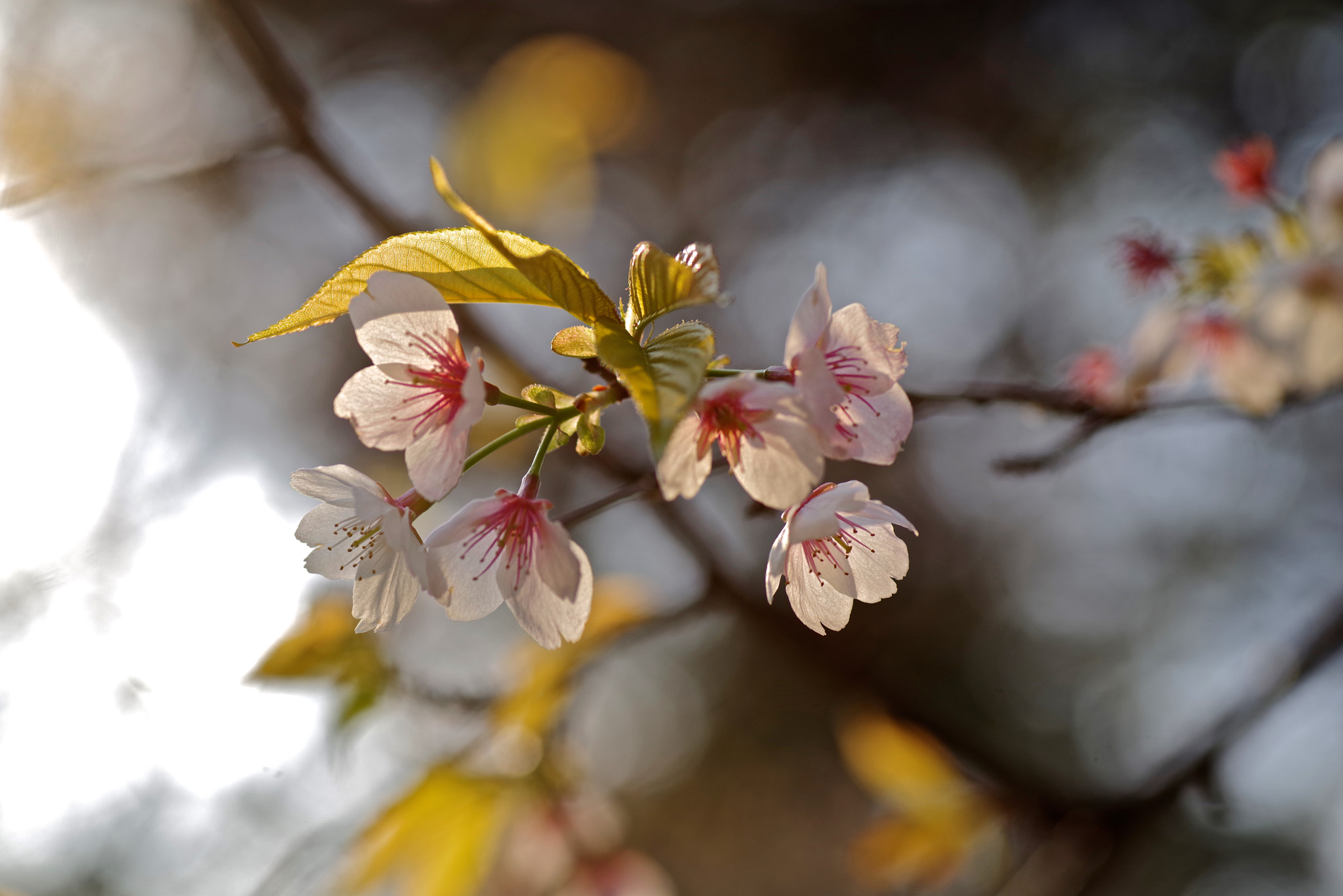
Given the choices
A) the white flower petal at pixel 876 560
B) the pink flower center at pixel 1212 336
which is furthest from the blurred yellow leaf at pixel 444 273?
the pink flower center at pixel 1212 336

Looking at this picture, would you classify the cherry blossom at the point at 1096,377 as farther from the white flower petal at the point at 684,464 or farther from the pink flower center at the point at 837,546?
the white flower petal at the point at 684,464

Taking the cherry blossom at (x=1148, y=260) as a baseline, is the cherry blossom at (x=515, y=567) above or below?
below

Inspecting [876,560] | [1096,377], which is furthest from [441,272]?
[1096,377]

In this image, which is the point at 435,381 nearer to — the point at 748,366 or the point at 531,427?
the point at 531,427

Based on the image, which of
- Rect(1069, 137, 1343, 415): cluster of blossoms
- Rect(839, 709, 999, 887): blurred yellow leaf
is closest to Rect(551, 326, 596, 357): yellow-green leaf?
Rect(1069, 137, 1343, 415): cluster of blossoms

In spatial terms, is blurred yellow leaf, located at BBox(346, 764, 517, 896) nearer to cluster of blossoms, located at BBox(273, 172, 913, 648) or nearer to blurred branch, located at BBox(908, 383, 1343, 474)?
cluster of blossoms, located at BBox(273, 172, 913, 648)

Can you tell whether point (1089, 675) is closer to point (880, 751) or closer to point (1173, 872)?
point (1173, 872)
